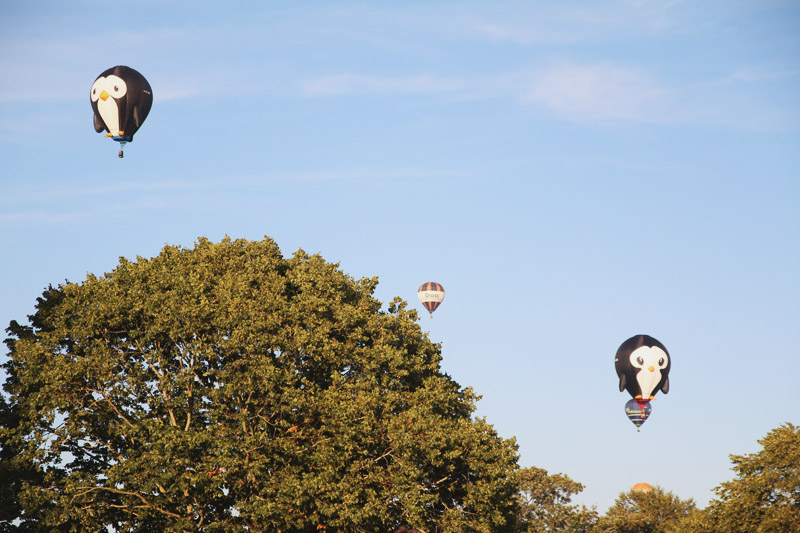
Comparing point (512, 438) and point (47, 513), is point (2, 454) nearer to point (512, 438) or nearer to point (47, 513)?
point (47, 513)

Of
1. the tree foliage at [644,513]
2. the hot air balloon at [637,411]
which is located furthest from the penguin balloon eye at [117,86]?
the tree foliage at [644,513]

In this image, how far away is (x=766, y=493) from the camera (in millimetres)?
47375

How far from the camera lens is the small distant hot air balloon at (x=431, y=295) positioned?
8425 cm

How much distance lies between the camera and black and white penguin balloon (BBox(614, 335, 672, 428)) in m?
64.4

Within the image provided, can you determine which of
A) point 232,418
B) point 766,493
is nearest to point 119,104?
point 232,418

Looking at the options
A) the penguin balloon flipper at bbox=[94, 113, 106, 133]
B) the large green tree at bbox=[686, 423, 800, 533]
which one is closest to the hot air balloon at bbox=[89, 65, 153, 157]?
the penguin balloon flipper at bbox=[94, 113, 106, 133]

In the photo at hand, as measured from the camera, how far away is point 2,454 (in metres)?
38.9

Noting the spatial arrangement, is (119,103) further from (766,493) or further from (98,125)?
(766,493)

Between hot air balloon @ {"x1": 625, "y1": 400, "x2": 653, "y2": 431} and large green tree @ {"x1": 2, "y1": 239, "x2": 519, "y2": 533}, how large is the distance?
94.7 ft

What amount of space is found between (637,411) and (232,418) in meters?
38.9

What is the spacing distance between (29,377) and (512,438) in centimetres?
1847

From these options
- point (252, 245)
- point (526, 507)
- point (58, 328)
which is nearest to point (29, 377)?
Result: point (58, 328)

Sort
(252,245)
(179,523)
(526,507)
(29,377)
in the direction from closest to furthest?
(179,523)
(29,377)
(252,245)
(526,507)

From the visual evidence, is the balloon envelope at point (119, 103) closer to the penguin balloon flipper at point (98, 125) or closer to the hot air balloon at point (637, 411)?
A: the penguin balloon flipper at point (98, 125)
